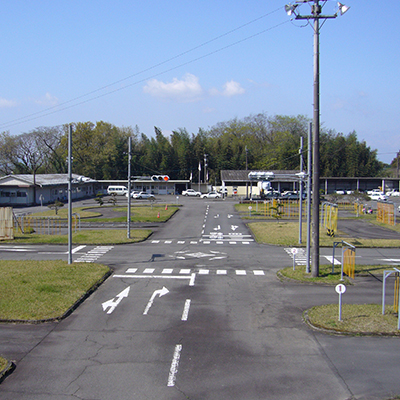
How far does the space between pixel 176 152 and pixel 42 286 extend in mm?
89043

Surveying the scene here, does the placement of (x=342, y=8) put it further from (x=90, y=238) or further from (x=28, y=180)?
(x=28, y=180)

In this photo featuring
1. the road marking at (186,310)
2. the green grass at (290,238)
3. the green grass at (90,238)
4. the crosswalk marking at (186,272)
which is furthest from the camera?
the green grass at (90,238)

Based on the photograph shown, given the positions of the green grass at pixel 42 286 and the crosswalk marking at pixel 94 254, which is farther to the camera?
the crosswalk marking at pixel 94 254

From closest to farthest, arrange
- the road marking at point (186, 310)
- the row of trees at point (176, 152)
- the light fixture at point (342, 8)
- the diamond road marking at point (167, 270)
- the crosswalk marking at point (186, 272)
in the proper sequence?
the road marking at point (186, 310)
the light fixture at point (342, 8)
the crosswalk marking at point (186, 272)
the diamond road marking at point (167, 270)
the row of trees at point (176, 152)

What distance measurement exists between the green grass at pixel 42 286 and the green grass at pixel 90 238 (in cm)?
703

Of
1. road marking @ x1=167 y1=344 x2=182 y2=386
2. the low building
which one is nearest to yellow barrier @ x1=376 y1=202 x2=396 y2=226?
road marking @ x1=167 y1=344 x2=182 y2=386

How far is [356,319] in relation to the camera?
12102 mm

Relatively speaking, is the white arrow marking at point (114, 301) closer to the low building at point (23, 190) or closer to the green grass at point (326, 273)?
the green grass at point (326, 273)

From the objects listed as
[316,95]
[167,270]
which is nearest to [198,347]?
[167,270]

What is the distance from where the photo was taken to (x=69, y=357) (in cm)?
977

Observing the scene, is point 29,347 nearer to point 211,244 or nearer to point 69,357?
point 69,357

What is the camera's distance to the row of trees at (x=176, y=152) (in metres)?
87.9

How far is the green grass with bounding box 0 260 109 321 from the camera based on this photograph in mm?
12734

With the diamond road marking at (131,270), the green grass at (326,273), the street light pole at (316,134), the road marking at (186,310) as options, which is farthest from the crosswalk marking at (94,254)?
the street light pole at (316,134)
